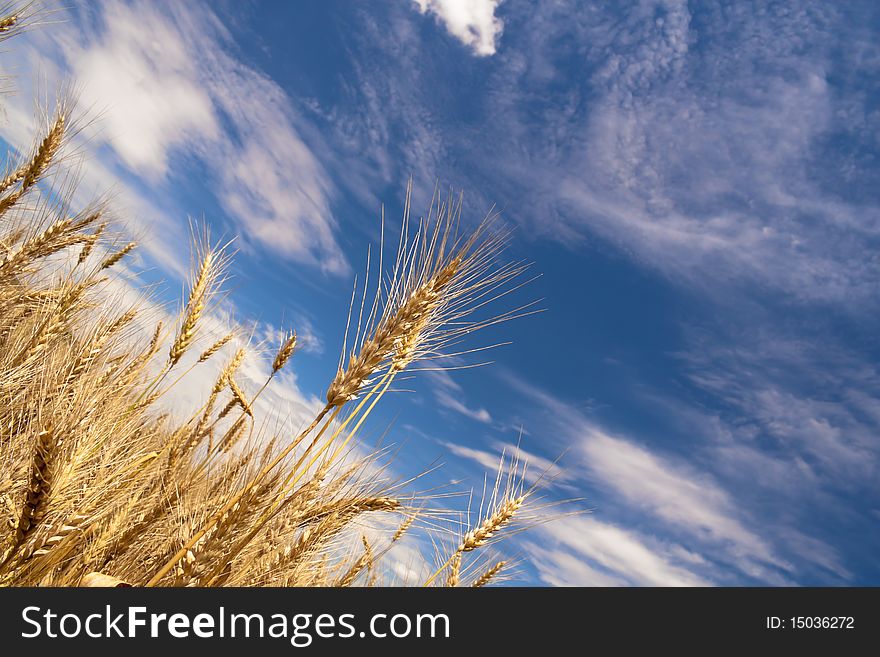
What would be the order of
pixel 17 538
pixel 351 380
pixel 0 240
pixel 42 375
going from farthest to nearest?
pixel 0 240 → pixel 42 375 → pixel 351 380 → pixel 17 538

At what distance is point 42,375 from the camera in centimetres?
221

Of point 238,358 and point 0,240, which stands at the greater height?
point 0,240

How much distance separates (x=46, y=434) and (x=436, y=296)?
55.1 inches

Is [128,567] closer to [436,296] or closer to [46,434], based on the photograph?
[46,434]

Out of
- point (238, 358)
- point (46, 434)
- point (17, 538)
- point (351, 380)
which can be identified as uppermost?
point (238, 358)

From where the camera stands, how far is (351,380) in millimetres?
1864
